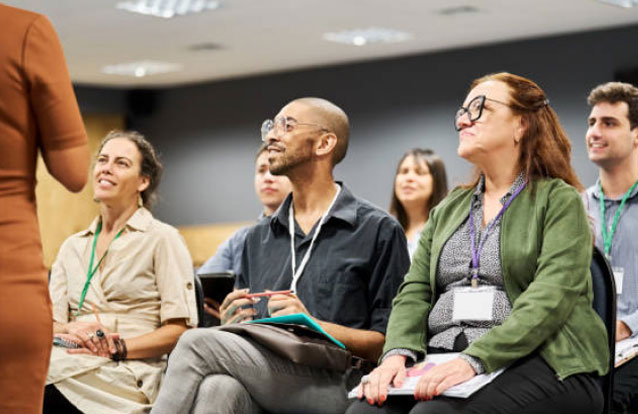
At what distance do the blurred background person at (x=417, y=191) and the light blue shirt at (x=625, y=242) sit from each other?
4.49 ft

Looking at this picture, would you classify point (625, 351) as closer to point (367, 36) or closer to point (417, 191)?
point (417, 191)

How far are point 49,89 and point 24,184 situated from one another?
0.18m

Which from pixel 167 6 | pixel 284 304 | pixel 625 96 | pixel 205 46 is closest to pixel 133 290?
pixel 284 304

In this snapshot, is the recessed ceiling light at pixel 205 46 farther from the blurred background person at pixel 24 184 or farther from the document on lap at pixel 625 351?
the blurred background person at pixel 24 184

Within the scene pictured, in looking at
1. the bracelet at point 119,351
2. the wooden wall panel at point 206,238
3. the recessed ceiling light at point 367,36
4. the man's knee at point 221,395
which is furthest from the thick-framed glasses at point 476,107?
the wooden wall panel at point 206,238

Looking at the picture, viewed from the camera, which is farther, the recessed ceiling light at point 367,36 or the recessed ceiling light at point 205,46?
the recessed ceiling light at point 205,46

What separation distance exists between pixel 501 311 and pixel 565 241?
0.23 metres

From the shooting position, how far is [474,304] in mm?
2367

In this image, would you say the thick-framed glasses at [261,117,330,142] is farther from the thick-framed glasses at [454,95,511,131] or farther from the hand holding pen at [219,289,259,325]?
the thick-framed glasses at [454,95,511,131]

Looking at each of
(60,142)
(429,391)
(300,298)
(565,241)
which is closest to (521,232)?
(565,241)

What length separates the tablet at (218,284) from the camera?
3646mm

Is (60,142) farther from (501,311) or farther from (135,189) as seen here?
(135,189)

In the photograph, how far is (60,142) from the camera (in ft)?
5.88

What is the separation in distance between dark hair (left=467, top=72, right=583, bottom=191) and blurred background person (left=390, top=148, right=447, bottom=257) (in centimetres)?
262
